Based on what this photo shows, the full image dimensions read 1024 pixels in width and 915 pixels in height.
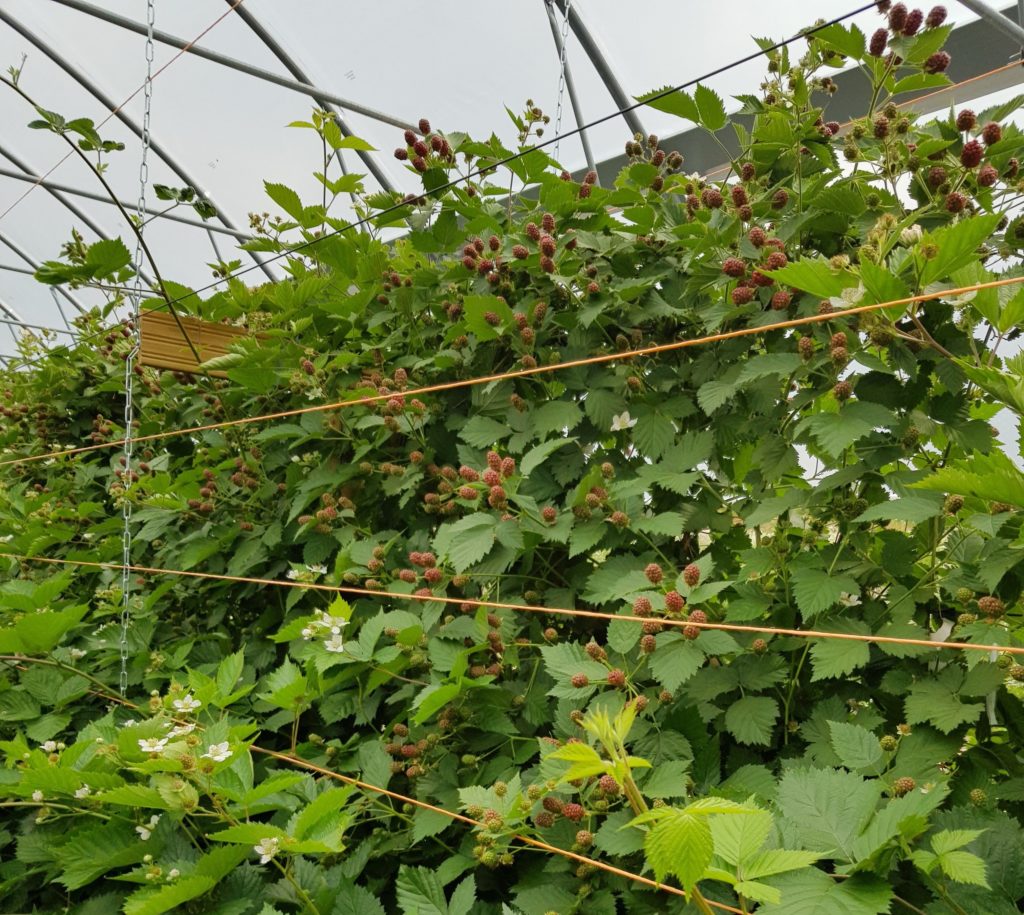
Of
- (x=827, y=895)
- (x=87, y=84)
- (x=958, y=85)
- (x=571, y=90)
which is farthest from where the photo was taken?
(x=87, y=84)

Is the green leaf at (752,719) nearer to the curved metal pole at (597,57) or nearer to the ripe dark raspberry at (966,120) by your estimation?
the ripe dark raspberry at (966,120)

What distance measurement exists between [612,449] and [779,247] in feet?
1.42

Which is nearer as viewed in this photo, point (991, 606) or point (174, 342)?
point (991, 606)

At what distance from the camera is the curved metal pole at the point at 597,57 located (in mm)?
5402

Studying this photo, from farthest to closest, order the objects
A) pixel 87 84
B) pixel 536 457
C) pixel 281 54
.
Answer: pixel 87 84, pixel 281 54, pixel 536 457

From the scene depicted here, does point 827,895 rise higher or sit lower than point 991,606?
lower

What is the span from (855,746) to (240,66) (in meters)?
6.56

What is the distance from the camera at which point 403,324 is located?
68.8 inches

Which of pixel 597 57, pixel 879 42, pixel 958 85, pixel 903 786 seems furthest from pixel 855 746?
pixel 597 57

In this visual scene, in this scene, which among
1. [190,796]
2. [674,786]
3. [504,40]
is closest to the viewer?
[674,786]

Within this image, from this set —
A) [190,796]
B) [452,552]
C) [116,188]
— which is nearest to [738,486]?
[452,552]

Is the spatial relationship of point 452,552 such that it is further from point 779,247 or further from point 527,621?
point 779,247

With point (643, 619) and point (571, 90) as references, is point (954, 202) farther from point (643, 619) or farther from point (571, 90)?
point (571, 90)

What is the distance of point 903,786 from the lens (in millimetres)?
897
